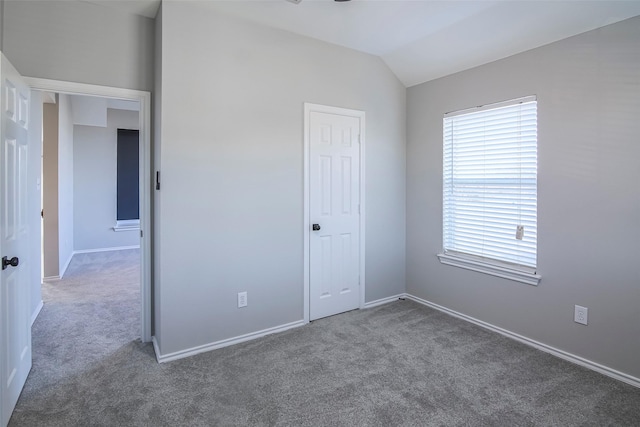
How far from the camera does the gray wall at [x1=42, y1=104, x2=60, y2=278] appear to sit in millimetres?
4738

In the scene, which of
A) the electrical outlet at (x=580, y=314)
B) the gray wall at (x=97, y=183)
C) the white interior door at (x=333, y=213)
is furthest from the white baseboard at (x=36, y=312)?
the electrical outlet at (x=580, y=314)

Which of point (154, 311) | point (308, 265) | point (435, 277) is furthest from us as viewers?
Result: point (435, 277)

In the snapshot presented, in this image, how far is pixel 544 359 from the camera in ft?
8.61

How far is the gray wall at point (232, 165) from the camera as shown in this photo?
2586 mm

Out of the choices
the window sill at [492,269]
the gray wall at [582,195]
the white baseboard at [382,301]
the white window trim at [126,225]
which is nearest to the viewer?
the gray wall at [582,195]

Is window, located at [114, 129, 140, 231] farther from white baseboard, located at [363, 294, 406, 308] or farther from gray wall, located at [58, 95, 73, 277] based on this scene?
white baseboard, located at [363, 294, 406, 308]

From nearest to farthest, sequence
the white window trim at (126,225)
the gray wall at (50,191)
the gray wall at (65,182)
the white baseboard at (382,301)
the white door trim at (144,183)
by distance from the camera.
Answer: the white door trim at (144,183), the white baseboard at (382,301), the gray wall at (50,191), the gray wall at (65,182), the white window trim at (126,225)

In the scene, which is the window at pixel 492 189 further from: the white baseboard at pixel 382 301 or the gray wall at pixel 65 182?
the gray wall at pixel 65 182

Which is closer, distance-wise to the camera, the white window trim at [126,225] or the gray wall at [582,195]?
the gray wall at [582,195]

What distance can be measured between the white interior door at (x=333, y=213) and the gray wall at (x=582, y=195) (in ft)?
4.05

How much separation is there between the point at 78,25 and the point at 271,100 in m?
1.49

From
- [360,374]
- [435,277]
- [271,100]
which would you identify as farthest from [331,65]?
[360,374]

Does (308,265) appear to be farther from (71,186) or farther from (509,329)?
(71,186)

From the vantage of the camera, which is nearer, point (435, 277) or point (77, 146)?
point (435, 277)
